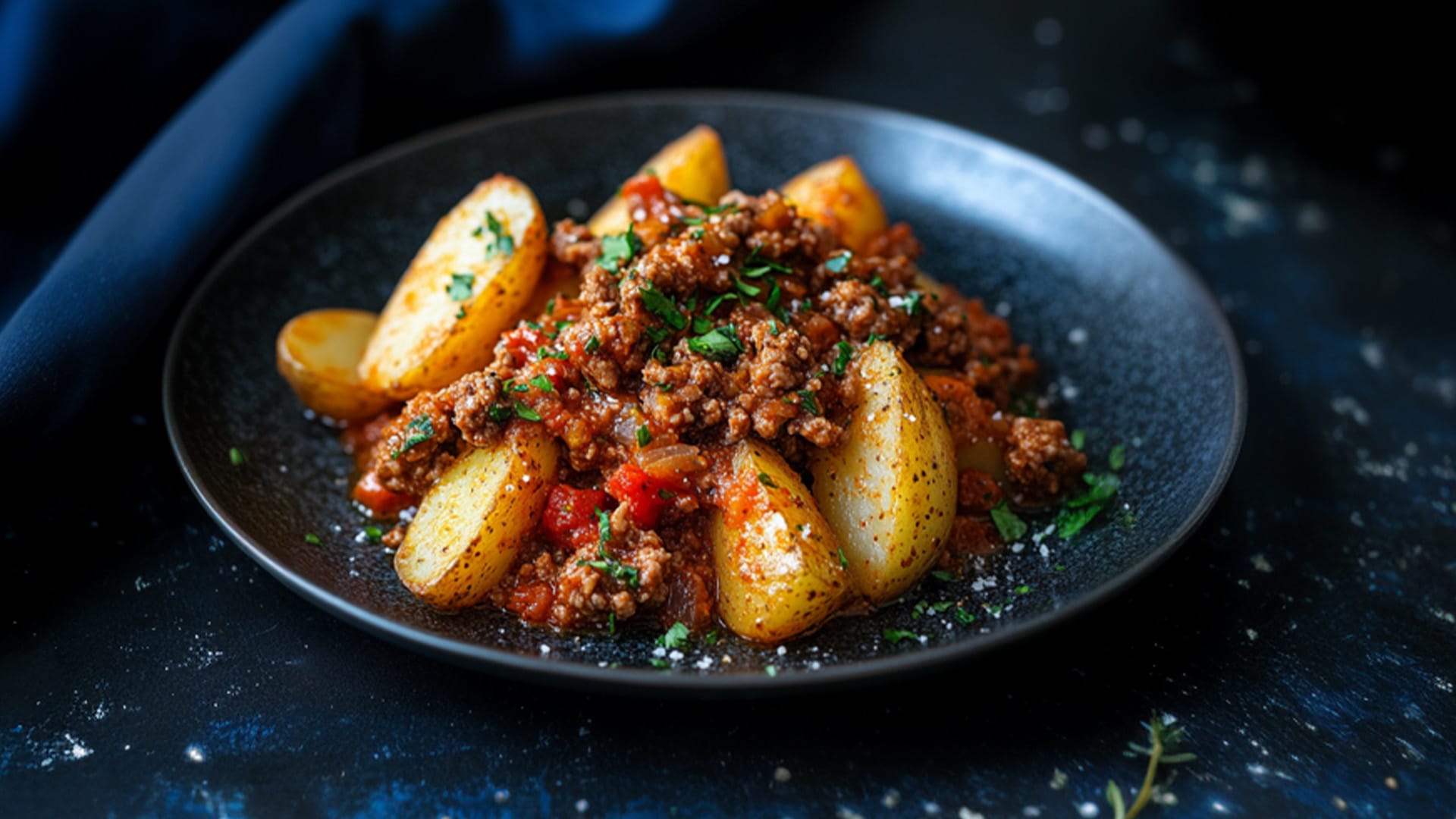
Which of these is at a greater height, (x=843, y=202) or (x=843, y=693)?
(x=843, y=202)

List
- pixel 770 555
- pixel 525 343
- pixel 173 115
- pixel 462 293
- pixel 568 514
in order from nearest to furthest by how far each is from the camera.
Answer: pixel 770 555 < pixel 568 514 < pixel 525 343 < pixel 462 293 < pixel 173 115

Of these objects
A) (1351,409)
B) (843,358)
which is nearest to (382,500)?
(843,358)

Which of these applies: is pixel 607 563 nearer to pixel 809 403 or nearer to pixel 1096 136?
pixel 809 403

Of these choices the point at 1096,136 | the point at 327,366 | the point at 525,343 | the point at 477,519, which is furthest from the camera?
the point at 1096,136

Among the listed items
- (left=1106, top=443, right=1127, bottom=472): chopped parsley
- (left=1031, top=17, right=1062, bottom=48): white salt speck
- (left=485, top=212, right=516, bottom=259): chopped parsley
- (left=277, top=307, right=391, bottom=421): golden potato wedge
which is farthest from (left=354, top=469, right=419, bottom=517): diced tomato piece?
(left=1031, top=17, right=1062, bottom=48): white salt speck

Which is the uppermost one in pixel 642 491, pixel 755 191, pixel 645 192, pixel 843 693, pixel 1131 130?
pixel 645 192

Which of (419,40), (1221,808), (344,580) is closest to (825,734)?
(1221,808)
